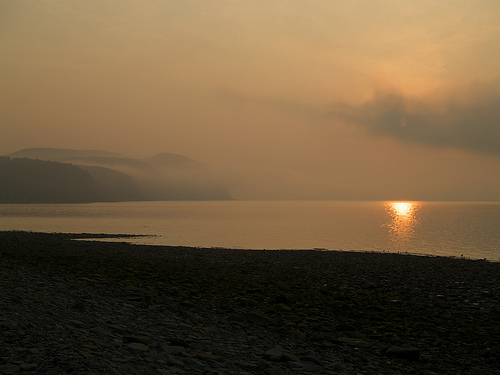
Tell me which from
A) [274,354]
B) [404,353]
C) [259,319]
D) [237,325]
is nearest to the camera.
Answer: [274,354]

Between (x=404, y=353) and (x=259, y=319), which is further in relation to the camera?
(x=259, y=319)

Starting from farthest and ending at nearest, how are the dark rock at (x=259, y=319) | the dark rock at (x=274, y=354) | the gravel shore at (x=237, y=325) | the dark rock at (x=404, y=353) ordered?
the dark rock at (x=259, y=319), the dark rock at (x=404, y=353), the dark rock at (x=274, y=354), the gravel shore at (x=237, y=325)

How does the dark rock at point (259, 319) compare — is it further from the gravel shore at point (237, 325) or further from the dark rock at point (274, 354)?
the dark rock at point (274, 354)

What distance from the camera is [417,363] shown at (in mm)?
11328

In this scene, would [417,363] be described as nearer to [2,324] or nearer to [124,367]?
[124,367]

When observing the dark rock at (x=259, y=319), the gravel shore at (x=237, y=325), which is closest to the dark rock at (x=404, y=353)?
the gravel shore at (x=237, y=325)

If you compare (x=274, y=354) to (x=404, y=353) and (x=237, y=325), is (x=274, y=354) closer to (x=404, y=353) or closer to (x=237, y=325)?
(x=237, y=325)

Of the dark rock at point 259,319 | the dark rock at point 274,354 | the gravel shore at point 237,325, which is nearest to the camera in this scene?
the gravel shore at point 237,325

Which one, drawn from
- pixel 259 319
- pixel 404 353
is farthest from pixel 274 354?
pixel 404 353

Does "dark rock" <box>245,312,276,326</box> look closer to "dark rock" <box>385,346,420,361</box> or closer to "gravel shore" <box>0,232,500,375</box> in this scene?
"gravel shore" <box>0,232,500,375</box>

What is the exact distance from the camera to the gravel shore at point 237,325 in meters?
8.93

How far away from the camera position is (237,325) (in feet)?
44.1

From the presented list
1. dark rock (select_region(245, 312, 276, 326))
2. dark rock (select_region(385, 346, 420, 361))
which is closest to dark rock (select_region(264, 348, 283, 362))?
dark rock (select_region(245, 312, 276, 326))

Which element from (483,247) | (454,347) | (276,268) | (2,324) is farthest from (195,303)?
(483,247)
